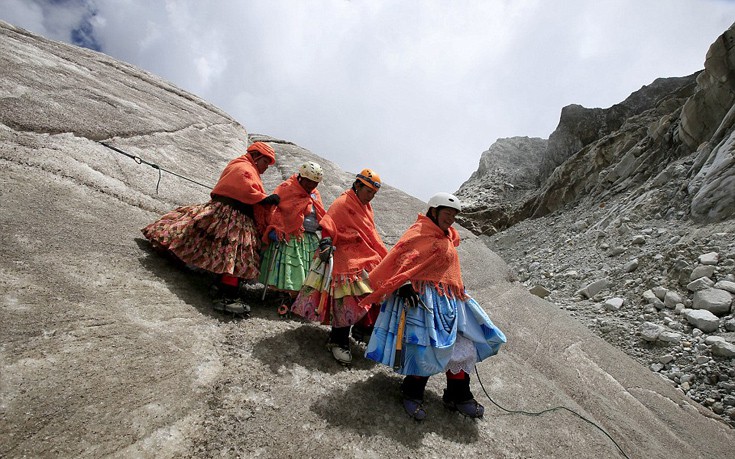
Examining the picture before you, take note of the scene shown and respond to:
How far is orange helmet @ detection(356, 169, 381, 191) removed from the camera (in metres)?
3.86

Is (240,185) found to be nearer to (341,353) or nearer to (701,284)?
(341,353)

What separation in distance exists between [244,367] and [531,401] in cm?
273

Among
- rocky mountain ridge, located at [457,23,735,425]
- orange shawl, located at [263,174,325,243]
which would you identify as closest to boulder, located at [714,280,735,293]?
rocky mountain ridge, located at [457,23,735,425]

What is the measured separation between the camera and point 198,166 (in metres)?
6.92

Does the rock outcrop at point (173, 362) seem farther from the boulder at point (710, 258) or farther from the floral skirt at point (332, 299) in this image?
the boulder at point (710, 258)

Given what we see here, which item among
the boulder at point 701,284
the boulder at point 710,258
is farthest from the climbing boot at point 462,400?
the boulder at point 710,258

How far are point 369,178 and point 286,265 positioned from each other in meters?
1.24

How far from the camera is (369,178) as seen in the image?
385 cm

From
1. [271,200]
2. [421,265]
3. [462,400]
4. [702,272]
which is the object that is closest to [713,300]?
[702,272]

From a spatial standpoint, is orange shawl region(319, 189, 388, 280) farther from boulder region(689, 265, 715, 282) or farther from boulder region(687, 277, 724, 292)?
boulder region(689, 265, 715, 282)

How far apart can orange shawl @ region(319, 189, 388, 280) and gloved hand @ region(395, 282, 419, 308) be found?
2.26ft

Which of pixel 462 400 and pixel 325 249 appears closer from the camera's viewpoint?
pixel 462 400

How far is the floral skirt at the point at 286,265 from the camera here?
404 centimetres

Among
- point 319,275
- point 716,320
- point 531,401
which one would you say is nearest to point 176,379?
point 319,275
